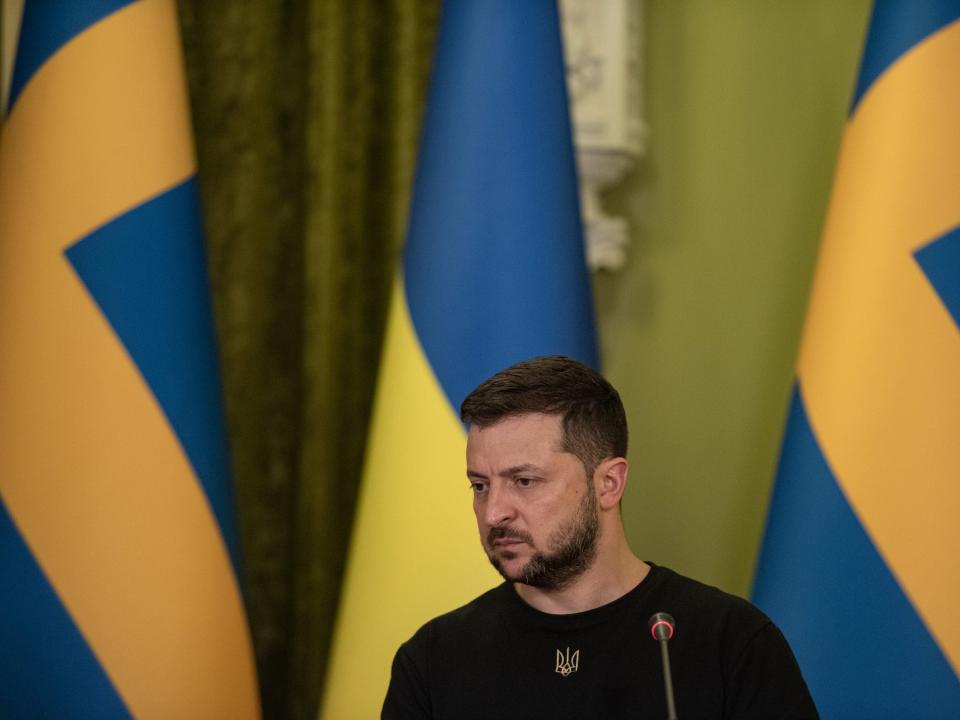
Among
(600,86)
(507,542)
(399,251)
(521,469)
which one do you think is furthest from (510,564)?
(600,86)

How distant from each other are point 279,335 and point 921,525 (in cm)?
166

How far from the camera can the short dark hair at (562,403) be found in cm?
167

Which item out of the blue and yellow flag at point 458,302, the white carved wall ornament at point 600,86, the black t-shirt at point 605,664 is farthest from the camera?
the white carved wall ornament at point 600,86

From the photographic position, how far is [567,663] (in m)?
1.68

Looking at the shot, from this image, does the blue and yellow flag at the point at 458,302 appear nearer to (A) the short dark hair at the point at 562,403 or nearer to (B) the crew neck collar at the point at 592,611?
(B) the crew neck collar at the point at 592,611

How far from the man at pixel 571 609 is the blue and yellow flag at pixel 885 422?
542 mm

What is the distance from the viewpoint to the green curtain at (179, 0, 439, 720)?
2975 millimetres

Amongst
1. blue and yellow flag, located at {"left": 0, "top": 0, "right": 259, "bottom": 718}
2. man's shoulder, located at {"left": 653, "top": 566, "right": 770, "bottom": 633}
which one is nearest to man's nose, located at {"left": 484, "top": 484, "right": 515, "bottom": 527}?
man's shoulder, located at {"left": 653, "top": 566, "right": 770, "bottom": 633}

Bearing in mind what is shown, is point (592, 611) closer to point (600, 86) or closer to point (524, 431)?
point (524, 431)

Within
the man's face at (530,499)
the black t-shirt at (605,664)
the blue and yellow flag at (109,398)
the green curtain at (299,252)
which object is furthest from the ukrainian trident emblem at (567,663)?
the green curtain at (299,252)

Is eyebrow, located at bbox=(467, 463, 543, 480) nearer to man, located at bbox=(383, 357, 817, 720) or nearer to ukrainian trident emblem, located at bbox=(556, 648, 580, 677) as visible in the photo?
man, located at bbox=(383, 357, 817, 720)

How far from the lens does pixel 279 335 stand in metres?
3.06

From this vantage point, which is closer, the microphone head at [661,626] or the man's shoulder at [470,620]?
the microphone head at [661,626]

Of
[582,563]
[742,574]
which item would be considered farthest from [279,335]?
[582,563]
